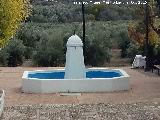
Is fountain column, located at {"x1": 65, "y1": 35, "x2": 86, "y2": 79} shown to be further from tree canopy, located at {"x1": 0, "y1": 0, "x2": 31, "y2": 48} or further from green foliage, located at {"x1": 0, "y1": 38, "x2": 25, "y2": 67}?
green foliage, located at {"x1": 0, "y1": 38, "x2": 25, "y2": 67}

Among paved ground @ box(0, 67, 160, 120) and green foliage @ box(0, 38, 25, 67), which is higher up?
paved ground @ box(0, 67, 160, 120)

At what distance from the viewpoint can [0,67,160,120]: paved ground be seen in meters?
12.9

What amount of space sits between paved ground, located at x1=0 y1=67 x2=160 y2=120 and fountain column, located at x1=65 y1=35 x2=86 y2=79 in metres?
1.88

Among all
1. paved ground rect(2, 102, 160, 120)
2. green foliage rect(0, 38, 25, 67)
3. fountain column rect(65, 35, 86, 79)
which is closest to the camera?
paved ground rect(2, 102, 160, 120)

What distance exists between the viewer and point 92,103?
14.7m

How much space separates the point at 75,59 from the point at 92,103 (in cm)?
408

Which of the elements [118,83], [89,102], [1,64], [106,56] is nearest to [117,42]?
[106,56]

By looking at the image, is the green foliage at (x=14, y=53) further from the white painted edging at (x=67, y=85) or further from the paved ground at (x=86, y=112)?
the paved ground at (x=86, y=112)

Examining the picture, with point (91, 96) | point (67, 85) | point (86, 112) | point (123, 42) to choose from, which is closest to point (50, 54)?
point (123, 42)

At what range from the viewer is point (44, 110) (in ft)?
44.7

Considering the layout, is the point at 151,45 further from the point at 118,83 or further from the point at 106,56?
the point at 118,83

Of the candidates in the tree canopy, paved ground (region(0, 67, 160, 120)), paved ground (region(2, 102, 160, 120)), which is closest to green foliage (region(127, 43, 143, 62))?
paved ground (region(0, 67, 160, 120))

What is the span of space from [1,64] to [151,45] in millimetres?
9119

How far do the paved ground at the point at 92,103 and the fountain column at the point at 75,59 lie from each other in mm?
1881
